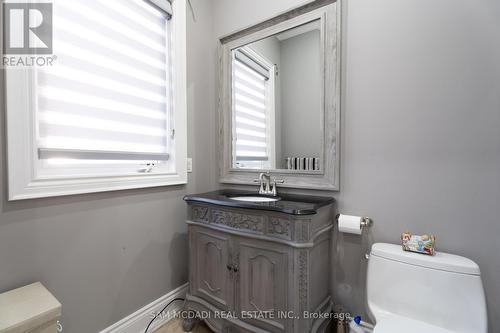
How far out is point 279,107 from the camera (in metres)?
1.73

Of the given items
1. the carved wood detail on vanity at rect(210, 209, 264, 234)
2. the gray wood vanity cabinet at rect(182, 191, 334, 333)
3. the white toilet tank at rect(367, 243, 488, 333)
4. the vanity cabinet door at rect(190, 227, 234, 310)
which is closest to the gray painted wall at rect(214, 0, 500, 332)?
the white toilet tank at rect(367, 243, 488, 333)

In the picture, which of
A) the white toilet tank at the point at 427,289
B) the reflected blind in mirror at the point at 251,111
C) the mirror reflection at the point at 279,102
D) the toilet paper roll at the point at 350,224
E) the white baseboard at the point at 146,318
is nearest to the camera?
the white toilet tank at the point at 427,289

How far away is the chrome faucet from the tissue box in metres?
0.81

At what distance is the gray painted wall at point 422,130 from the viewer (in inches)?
43.1

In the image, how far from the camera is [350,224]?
1.33 meters

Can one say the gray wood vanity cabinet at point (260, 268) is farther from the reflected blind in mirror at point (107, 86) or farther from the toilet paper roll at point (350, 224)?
the reflected blind in mirror at point (107, 86)

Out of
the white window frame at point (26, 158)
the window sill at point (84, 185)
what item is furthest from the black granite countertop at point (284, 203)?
the white window frame at point (26, 158)

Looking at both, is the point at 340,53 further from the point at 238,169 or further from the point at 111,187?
the point at 111,187

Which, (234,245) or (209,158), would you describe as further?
(209,158)

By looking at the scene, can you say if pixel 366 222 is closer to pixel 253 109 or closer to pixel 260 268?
pixel 260 268

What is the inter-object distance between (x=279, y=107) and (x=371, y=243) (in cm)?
111

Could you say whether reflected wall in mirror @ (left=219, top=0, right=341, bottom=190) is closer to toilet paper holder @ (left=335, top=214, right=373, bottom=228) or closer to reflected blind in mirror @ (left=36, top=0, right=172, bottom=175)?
toilet paper holder @ (left=335, top=214, right=373, bottom=228)

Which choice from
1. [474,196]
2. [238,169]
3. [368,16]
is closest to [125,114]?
[238,169]

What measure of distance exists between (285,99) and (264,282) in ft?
4.08
